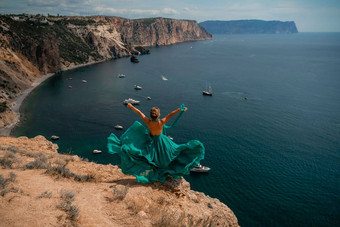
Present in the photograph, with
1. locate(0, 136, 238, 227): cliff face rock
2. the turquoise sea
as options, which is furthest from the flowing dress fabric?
the turquoise sea

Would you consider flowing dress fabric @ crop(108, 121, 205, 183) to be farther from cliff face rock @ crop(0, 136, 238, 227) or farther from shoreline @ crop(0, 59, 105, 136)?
shoreline @ crop(0, 59, 105, 136)

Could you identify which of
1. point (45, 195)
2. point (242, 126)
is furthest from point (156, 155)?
point (242, 126)

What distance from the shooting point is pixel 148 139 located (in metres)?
11.5

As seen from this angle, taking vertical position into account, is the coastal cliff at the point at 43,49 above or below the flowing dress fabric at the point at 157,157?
below

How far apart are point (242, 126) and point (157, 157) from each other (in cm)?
4160

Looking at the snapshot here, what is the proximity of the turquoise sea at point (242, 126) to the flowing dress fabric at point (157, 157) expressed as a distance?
19.3 metres

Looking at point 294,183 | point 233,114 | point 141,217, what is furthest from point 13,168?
point 233,114

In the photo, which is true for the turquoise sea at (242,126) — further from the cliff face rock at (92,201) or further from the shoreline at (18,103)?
the cliff face rock at (92,201)

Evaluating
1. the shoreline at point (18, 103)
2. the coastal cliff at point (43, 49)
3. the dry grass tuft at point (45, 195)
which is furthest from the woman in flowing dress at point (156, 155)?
the coastal cliff at point (43, 49)

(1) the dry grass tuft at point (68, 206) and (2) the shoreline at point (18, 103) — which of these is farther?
(2) the shoreline at point (18, 103)

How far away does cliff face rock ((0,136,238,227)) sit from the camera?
780cm

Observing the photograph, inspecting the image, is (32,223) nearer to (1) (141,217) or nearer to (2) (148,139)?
(1) (141,217)

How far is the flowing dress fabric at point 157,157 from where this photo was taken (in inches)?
424

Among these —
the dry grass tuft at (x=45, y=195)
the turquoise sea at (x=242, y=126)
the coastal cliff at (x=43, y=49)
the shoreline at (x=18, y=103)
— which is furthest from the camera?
the coastal cliff at (x=43, y=49)
